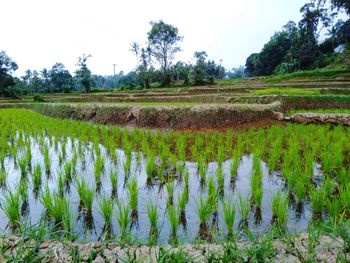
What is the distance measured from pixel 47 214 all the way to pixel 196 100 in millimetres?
12570

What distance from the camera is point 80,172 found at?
4.57 meters

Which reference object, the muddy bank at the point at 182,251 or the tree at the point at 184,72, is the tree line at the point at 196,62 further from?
the muddy bank at the point at 182,251

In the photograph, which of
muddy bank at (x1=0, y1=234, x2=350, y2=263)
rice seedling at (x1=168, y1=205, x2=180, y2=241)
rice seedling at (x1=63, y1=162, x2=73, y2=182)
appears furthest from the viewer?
rice seedling at (x1=63, y1=162, x2=73, y2=182)

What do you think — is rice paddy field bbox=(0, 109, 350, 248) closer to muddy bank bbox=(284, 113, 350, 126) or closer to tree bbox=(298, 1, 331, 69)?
muddy bank bbox=(284, 113, 350, 126)

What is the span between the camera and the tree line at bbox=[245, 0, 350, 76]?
124 feet

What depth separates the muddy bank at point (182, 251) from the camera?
1.96 metres

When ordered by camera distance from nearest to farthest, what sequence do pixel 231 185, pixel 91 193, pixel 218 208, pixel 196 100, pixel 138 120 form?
pixel 91 193
pixel 218 208
pixel 231 185
pixel 138 120
pixel 196 100

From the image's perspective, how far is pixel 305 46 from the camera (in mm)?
37438

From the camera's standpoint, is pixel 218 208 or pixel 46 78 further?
pixel 46 78

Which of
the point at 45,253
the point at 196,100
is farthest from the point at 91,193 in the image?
the point at 196,100

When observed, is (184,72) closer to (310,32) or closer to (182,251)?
(310,32)

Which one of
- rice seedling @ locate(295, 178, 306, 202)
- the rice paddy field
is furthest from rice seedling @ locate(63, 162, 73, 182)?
rice seedling @ locate(295, 178, 306, 202)

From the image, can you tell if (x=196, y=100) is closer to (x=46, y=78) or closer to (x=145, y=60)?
(x=145, y=60)

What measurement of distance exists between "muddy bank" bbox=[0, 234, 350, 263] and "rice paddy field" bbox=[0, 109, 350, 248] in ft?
0.40
